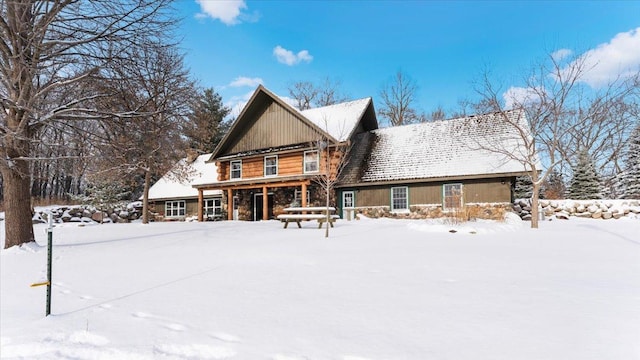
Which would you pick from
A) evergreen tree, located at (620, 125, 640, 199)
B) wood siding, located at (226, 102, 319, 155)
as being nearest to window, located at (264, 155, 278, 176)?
wood siding, located at (226, 102, 319, 155)

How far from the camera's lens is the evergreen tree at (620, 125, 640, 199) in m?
27.3

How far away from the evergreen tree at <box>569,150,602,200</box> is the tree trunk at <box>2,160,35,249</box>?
31.8m

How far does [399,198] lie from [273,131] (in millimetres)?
9096

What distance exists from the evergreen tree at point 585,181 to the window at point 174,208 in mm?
30368

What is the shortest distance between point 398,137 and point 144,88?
15214 mm

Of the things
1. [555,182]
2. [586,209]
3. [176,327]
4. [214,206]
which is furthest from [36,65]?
[555,182]

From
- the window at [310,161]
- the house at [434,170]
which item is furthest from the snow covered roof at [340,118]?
the house at [434,170]

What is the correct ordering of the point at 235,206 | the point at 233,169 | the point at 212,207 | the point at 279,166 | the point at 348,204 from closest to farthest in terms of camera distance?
the point at 348,204 → the point at 279,166 → the point at 233,169 → the point at 235,206 → the point at 212,207

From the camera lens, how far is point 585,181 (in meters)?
26.8

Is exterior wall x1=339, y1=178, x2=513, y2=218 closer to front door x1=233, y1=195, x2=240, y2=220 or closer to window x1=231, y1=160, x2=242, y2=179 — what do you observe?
window x1=231, y1=160, x2=242, y2=179

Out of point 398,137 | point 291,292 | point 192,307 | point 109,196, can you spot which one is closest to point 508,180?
point 398,137

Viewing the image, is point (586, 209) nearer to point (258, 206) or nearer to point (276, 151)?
point (276, 151)

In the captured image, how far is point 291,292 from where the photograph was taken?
491 cm

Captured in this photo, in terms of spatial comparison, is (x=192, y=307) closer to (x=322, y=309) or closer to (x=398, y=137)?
(x=322, y=309)
